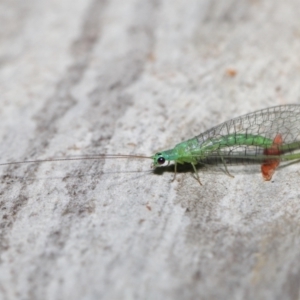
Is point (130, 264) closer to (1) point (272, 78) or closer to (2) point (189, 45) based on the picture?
(1) point (272, 78)

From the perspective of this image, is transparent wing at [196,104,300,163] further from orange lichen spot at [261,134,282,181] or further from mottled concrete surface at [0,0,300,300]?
mottled concrete surface at [0,0,300,300]

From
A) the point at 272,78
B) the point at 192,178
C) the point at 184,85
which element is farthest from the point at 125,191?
the point at 272,78

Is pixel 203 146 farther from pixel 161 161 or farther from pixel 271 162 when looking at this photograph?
pixel 271 162

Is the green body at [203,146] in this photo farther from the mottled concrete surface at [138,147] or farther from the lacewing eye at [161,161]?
the mottled concrete surface at [138,147]

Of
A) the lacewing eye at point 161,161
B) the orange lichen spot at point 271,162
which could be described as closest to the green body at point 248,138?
the orange lichen spot at point 271,162

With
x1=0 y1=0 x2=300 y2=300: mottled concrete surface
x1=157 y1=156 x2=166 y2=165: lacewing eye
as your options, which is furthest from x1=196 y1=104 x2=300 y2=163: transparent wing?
x1=157 y1=156 x2=166 y2=165: lacewing eye

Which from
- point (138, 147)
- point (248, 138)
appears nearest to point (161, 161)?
point (138, 147)

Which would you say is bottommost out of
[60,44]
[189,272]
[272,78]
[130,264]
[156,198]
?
[189,272]
